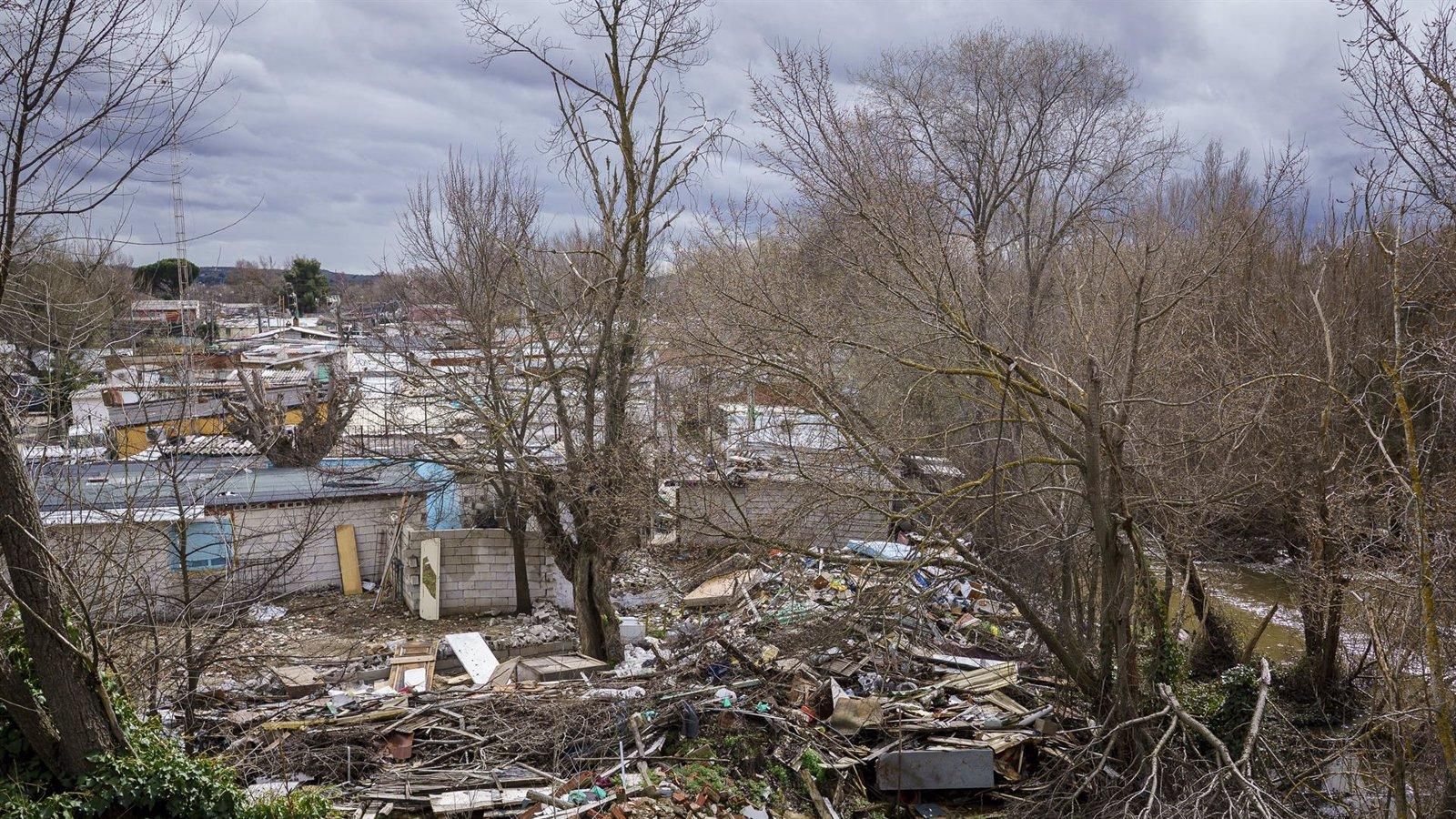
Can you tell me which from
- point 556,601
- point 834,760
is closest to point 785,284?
point 834,760

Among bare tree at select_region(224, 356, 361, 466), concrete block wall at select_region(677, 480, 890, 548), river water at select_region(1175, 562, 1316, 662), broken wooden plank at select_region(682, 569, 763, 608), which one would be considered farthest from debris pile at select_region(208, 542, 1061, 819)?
bare tree at select_region(224, 356, 361, 466)

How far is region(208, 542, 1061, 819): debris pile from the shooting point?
26.3ft

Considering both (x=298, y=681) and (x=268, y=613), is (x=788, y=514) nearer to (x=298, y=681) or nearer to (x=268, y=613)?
(x=298, y=681)

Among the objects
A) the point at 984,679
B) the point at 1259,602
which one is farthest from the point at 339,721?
the point at 1259,602

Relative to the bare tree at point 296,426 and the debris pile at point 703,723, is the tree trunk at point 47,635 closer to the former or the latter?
the debris pile at point 703,723

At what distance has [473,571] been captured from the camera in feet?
54.1

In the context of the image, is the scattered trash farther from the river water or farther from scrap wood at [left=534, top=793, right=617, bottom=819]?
the river water

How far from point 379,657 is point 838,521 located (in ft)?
23.9

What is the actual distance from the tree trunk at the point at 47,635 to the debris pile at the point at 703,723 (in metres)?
1.42

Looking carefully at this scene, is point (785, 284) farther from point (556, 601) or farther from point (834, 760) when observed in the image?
point (556, 601)

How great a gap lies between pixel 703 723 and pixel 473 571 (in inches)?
329

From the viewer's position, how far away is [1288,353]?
1191 cm

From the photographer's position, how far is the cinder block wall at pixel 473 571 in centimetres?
1634

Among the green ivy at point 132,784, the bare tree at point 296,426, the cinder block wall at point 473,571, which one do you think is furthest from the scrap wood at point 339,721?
the bare tree at point 296,426
